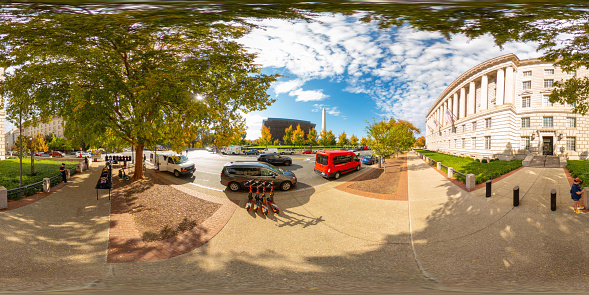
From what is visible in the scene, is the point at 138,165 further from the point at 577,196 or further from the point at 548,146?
the point at 548,146

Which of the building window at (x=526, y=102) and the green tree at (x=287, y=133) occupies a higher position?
the building window at (x=526, y=102)

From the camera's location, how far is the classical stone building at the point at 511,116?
4.32 m

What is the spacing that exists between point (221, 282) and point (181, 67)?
A: 3772mm

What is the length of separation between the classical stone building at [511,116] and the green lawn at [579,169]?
0.57ft

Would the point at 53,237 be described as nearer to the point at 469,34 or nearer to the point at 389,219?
the point at 389,219

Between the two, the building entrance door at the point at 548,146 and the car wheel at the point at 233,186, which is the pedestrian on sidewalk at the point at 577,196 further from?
the car wheel at the point at 233,186

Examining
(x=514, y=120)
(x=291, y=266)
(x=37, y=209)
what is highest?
(x=514, y=120)

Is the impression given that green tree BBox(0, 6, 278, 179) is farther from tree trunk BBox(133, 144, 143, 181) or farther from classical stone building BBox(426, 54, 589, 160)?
classical stone building BBox(426, 54, 589, 160)

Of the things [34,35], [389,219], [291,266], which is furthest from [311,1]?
[34,35]

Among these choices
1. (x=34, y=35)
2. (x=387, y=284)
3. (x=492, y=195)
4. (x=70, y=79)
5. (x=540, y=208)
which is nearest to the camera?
(x=387, y=284)

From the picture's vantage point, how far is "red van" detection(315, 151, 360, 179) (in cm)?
819

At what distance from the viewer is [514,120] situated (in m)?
10.8

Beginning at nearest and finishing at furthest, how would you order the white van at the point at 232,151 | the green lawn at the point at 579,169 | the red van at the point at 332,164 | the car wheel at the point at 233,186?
the green lawn at the point at 579,169
the car wheel at the point at 233,186
the white van at the point at 232,151
the red van at the point at 332,164

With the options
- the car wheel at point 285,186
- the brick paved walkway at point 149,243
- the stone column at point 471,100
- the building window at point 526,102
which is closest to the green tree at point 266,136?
the car wheel at point 285,186
